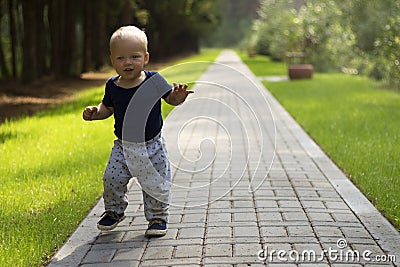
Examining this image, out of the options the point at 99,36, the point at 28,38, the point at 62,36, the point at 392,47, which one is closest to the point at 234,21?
the point at 99,36

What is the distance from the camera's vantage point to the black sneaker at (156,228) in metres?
5.09

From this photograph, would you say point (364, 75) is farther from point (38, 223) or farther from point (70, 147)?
point (38, 223)

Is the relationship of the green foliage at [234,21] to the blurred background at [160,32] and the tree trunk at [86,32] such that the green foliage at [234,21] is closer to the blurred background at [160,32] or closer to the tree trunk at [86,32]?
A: the blurred background at [160,32]

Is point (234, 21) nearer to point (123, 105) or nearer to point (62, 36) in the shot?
point (62, 36)

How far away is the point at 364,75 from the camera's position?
2748 cm

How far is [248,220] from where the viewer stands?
555cm

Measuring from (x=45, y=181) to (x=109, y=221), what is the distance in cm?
207

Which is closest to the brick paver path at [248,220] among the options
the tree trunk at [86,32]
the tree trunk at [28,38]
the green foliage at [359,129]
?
the green foliage at [359,129]

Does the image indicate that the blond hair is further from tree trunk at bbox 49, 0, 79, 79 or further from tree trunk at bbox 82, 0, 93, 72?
tree trunk at bbox 82, 0, 93, 72

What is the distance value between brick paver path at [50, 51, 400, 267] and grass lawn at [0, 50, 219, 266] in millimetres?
201

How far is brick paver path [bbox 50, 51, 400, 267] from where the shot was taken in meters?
4.61

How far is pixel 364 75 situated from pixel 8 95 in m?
15.0

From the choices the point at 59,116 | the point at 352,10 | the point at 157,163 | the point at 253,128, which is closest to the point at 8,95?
the point at 59,116

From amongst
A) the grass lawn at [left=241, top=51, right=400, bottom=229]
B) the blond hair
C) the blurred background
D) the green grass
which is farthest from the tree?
the blond hair
